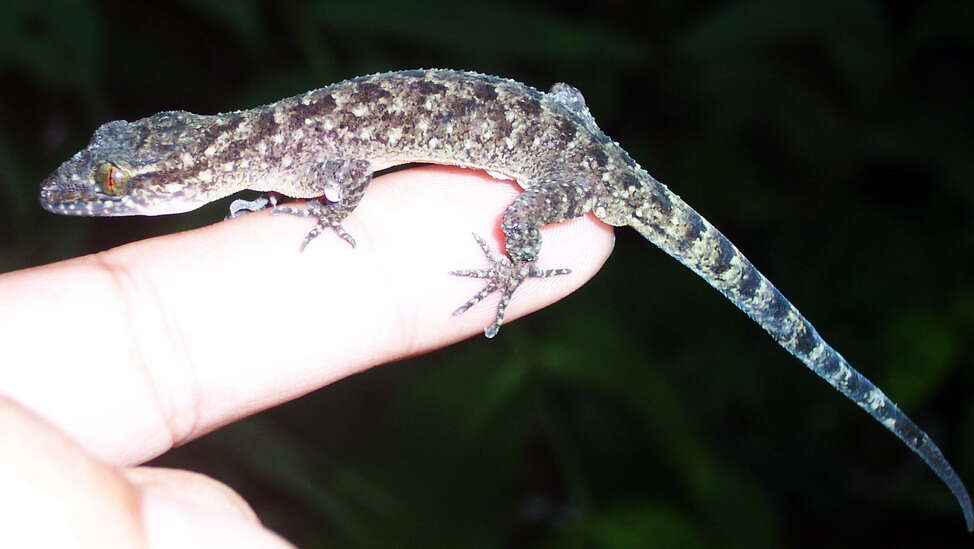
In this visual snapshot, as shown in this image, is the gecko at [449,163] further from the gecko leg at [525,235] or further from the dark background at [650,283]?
the dark background at [650,283]

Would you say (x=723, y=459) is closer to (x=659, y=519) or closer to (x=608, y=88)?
(x=659, y=519)

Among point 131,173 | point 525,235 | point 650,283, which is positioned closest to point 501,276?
point 525,235

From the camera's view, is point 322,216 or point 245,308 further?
point 322,216

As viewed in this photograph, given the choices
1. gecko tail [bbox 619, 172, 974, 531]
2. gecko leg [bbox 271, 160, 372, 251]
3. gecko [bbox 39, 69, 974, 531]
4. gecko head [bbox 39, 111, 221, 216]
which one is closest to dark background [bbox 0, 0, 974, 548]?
gecko head [bbox 39, 111, 221, 216]

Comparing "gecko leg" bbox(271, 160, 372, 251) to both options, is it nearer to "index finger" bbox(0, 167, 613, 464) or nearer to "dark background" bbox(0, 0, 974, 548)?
"index finger" bbox(0, 167, 613, 464)

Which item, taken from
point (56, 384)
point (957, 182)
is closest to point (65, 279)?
point (56, 384)

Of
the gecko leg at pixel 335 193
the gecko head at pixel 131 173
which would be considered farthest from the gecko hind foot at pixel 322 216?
the gecko head at pixel 131 173

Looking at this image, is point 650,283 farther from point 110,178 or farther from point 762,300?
point 110,178

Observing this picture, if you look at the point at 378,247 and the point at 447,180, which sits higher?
the point at 447,180
